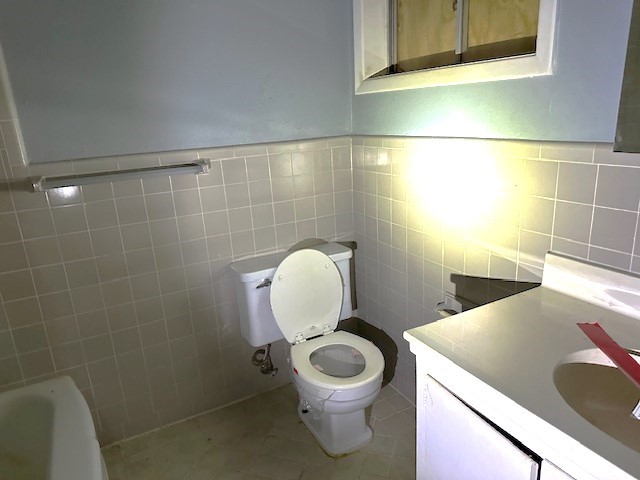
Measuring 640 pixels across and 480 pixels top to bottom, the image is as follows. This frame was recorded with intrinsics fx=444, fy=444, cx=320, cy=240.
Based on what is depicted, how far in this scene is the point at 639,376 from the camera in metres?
0.92

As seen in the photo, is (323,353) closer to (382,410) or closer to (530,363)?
(382,410)

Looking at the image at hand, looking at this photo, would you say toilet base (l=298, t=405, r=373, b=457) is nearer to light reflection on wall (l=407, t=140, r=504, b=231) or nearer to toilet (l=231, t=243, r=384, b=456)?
toilet (l=231, t=243, r=384, b=456)

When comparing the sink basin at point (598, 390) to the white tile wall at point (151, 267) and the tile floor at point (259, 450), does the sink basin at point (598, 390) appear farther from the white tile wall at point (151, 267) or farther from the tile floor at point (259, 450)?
the white tile wall at point (151, 267)

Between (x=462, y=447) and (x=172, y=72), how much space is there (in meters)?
1.71

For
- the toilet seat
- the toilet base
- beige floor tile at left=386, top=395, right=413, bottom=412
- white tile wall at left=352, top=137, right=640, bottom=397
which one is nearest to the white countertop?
white tile wall at left=352, top=137, right=640, bottom=397

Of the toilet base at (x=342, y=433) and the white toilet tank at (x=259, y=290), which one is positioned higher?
the white toilet tank at (x=259, y=290)

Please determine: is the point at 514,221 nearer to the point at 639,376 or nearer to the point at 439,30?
the point at 639,376

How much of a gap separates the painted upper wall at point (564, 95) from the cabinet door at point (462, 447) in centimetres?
82

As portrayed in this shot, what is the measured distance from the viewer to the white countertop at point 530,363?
81 centimetres

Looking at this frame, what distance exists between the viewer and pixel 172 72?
6.02 feet

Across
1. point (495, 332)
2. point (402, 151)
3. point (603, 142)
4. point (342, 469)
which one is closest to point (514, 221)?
point (603, 142)

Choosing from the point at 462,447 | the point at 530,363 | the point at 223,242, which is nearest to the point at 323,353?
the point at 223,242

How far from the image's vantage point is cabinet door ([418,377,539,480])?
3.10ft

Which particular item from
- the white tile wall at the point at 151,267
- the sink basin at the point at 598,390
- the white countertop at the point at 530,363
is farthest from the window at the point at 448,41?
the sink basin at the point at 598,390
